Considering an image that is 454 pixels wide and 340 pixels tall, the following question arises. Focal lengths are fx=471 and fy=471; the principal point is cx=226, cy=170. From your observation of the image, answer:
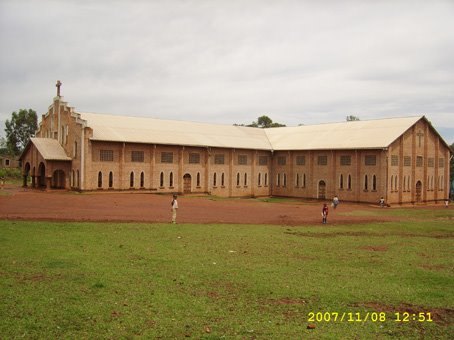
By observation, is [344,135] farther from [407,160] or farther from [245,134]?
[245,134]

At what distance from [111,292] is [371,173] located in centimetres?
4672

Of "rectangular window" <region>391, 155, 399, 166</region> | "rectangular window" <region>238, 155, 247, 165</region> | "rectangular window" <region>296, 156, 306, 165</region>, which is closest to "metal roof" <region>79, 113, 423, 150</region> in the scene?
"rectangular window" <region>296, 156, 306, 165</region>

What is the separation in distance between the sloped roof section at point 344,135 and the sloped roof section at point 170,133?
359 centimetres

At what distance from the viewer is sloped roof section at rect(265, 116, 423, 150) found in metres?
55.6

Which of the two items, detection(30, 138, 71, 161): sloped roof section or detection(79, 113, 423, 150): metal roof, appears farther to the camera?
detection(79, 113, 423, 150): metal roof

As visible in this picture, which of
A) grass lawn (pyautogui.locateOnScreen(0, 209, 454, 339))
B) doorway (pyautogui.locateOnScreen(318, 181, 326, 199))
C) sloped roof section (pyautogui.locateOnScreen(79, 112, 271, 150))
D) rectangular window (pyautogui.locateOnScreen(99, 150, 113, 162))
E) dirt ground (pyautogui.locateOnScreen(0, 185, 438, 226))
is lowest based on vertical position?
grass lawn (pyautogui.locateOnScreen(0, 209, 454, 339))

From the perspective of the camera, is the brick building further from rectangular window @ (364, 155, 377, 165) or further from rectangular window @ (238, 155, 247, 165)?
rectangular window @ (238, 155, 247, 165)

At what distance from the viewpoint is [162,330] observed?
34.0ft

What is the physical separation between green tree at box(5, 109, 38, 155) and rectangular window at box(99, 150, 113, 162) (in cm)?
7661

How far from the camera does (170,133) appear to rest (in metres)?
60.3

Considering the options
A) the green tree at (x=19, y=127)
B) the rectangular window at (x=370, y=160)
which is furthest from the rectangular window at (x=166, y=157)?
the green tree at (x=19, y=127)

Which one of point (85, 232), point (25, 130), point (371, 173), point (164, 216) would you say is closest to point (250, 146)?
point (371, 173)

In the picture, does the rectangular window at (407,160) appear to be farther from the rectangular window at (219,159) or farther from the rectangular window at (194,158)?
the rectangular window at (194,158)
